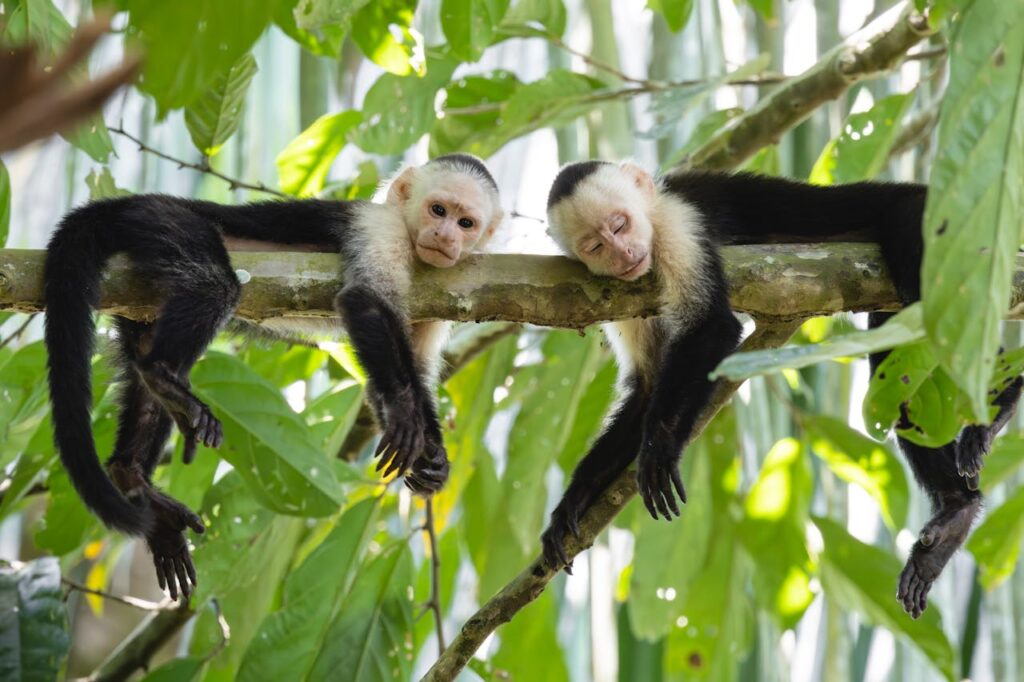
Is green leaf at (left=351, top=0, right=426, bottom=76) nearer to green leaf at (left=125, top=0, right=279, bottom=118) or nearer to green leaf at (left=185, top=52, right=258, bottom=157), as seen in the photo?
green leaf at (left=185, top=52, right=258, bottom=157)

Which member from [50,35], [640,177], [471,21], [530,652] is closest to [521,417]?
[530,652]

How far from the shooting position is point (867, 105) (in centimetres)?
338

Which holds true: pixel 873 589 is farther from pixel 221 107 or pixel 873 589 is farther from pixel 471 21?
pixel 221 107

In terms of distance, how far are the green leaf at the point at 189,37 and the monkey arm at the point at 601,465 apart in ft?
6.57

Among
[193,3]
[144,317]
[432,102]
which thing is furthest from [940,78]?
[193,3]

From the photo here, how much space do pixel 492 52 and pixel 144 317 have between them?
3005 millimetres

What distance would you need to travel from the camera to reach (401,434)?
248 centimetres

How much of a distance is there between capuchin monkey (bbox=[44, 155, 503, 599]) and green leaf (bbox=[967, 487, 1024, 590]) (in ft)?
5.03

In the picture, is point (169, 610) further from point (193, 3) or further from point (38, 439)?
point (193, 3)

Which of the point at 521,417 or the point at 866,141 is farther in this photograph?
the point at 521,417

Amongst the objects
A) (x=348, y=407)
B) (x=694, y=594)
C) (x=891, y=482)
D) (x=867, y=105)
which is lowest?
(x=694, y=594)

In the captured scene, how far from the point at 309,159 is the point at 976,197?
2.53 metres

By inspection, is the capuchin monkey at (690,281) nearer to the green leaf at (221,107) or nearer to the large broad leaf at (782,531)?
the large broad leaf at (782,531)

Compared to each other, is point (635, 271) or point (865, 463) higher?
point (635, 271)
